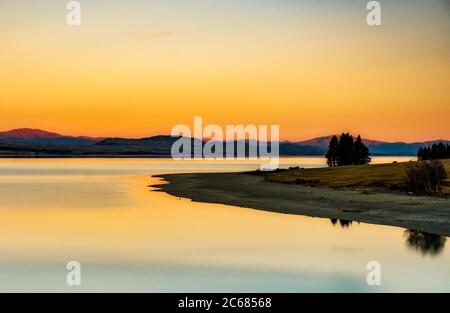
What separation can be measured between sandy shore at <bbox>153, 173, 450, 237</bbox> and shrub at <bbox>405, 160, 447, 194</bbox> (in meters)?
1.78

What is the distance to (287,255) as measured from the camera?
22.8 meters

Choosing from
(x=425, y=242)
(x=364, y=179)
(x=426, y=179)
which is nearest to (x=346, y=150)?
(x=364, y=179)

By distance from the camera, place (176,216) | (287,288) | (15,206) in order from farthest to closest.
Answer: (15,206) → (176,216) → (287,288)

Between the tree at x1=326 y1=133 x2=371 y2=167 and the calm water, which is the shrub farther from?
the tree at x1=326 y1=133 x2=371 y2=167

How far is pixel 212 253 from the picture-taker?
75.8ft

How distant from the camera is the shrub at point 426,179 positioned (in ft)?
132

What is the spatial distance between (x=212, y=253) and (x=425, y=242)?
867cm

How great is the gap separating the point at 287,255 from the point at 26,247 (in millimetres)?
11030

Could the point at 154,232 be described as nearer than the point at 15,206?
Yes

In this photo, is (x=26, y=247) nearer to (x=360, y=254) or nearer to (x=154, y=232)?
(x=154, y=232)

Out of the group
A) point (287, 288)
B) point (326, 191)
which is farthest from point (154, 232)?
point (326, 191)

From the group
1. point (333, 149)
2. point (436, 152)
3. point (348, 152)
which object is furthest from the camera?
point (333, 149)

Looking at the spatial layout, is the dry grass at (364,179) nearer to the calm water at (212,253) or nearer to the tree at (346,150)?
the calm water at (212,253)

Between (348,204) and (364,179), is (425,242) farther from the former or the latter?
(364,179)
